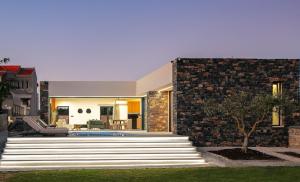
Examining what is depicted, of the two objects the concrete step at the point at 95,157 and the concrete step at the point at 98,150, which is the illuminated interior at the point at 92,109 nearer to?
the concrete step at the point at 98,150

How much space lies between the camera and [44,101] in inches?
1300

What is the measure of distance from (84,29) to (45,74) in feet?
42.8

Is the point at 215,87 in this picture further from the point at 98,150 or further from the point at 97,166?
the point at 97,166

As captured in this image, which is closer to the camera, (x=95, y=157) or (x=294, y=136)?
(x=95, y=157)

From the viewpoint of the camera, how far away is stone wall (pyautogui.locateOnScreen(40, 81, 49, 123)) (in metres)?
32.6

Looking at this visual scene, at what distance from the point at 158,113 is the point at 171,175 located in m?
14.8

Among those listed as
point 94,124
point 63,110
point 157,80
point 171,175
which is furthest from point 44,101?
point 171,175

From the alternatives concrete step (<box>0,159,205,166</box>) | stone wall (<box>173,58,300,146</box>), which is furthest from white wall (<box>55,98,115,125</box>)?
concrete step (<box>0,159,205,166</box>)

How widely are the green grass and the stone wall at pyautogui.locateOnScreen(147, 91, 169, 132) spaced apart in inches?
531

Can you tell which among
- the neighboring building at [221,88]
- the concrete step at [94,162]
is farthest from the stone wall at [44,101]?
the concrete step at [94,162]

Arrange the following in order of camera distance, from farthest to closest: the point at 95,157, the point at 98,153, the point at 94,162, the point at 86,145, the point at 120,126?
the point at 120,126 < the point at 86,145 < the point at 98,153 < the point at 95,157 < the point at 94,162

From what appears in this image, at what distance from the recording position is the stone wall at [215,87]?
19.7 m

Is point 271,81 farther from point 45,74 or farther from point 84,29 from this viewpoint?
point 45,74

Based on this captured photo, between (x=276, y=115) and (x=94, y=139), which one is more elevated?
(x=276, y=115)
